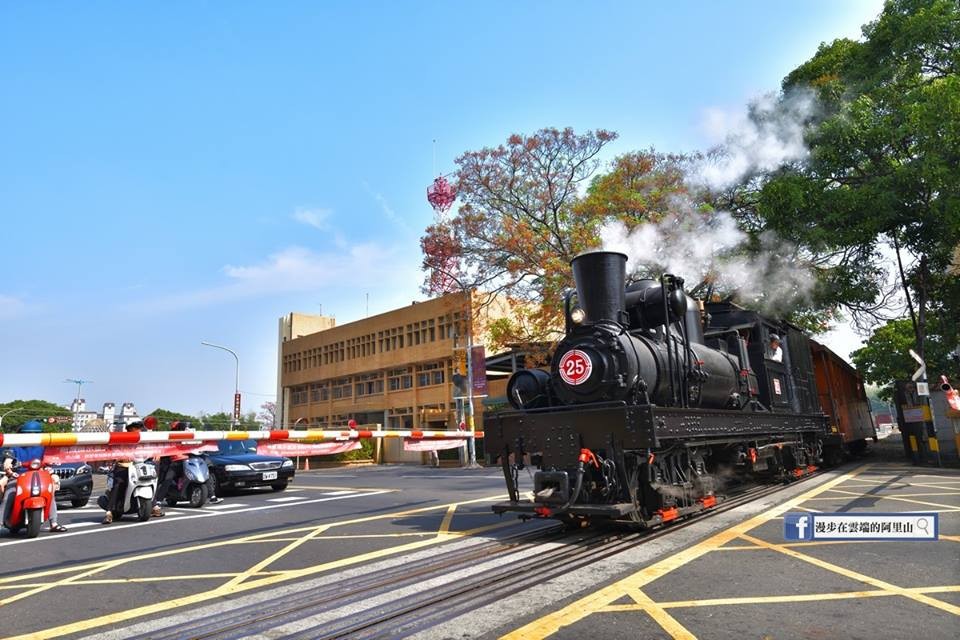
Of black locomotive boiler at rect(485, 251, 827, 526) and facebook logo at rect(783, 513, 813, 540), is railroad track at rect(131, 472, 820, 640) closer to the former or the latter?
black locomotive boiler at rect(485, 251, 827, 526)

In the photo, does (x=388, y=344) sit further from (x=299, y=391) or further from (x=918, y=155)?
(x=918, y=155)

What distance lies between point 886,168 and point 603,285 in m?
12.5

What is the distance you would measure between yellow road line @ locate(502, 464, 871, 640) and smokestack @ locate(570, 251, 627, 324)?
258 cm

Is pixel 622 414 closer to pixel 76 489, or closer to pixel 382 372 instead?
pixel 76 489

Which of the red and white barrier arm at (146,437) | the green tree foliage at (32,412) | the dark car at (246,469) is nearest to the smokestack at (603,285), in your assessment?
the red and white barrier arm at (146,437)

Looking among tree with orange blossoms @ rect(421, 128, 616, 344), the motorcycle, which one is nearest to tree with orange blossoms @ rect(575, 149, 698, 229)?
tree with orange blossoms @ rect(421, 128, 616, 344)

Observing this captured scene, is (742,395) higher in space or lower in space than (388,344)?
lower

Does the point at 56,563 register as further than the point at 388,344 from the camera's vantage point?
No

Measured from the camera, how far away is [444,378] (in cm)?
3616

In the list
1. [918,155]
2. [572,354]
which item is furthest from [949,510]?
[918,155]

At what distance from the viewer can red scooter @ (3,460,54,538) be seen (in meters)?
7.82

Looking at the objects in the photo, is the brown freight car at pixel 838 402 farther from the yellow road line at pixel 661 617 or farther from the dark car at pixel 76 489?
the dark car at pixel 76 489

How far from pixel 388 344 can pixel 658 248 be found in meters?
25.8

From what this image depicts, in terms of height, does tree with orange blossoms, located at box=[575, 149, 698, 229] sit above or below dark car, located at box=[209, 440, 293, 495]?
above
